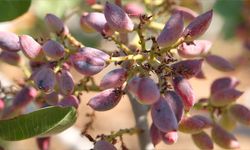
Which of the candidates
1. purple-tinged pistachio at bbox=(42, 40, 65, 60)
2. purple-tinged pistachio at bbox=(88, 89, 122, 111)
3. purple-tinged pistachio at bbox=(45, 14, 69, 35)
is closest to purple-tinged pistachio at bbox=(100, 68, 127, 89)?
purple-tinged pistachio at bbox=(88, 89, 122, 111)

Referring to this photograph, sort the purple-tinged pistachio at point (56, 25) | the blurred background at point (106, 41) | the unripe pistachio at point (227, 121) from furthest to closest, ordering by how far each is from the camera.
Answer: the blurred background at point (106, 41) < the unripe pistachio at point (227, 121) < the purple-tinged pistachio at point (56, 25)

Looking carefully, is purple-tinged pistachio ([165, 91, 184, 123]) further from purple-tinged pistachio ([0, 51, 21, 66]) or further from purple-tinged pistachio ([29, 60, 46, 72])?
purple-tinged pistachio ([0, 51, 21, 66])

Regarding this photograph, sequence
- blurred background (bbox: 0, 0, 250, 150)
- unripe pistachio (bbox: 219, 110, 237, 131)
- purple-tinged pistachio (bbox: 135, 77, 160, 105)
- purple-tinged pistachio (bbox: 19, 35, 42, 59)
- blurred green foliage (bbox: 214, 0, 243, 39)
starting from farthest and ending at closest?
blurred green foliage (bbox: 214, 0, 243, 39) → blurred background (bbox: 0, 0, 250, 150) → unripe pistachio (bbox: 219, 110, 237, 131) → purple-tinged pistachio (bbox: 19, 35, 42, 59) → purple-tinged pistachio (bbox: 135, 77, 160, 105)

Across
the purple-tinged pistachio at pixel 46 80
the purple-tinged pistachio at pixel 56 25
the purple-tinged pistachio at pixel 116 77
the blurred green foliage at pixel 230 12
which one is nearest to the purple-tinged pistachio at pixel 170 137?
the purple-tinged pistachio at pixel 116 77

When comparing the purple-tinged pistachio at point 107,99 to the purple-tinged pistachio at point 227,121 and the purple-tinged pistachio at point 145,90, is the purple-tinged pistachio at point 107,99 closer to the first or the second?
the purple-tinged pistachio at point 145,90

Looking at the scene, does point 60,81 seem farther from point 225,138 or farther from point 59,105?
point 225,138

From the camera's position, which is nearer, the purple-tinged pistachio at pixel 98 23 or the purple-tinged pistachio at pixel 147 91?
the purple-tinged pistachio at pixel 147 91

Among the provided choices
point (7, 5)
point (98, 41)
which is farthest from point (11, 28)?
point (7, 5)
